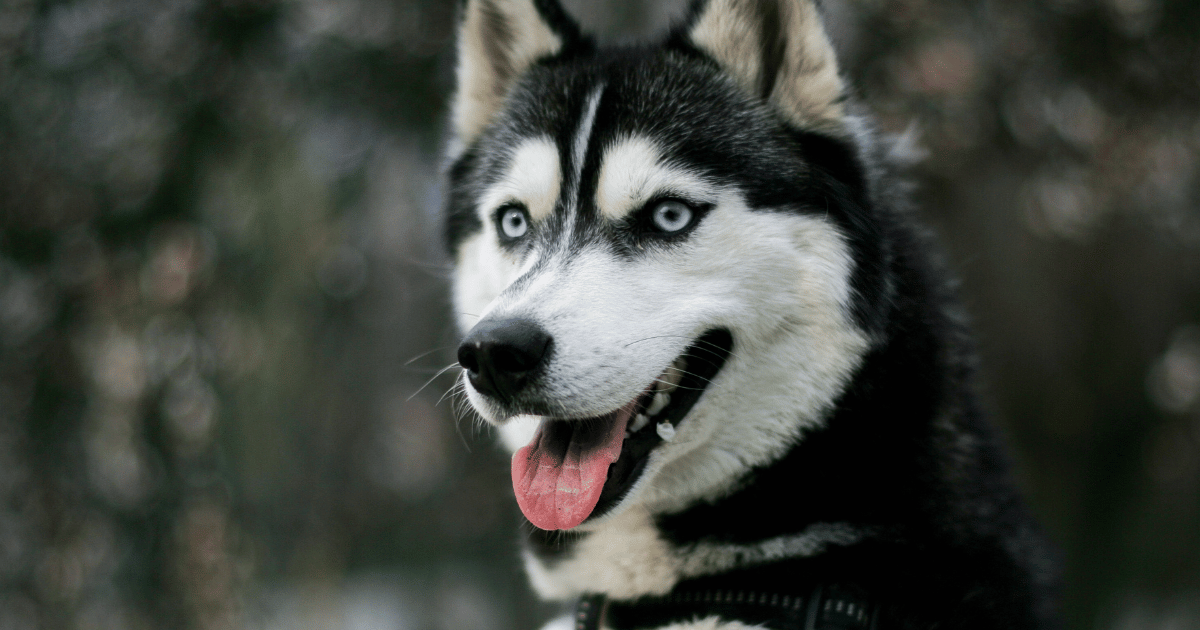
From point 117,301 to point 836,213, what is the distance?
4417 mm

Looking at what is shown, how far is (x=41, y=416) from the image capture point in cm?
469

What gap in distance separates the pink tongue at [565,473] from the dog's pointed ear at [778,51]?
1.03 m

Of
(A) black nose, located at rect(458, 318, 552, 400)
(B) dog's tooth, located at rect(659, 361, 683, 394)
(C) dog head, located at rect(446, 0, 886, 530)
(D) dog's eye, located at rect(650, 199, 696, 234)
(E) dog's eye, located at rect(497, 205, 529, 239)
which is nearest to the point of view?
(A) black nose, located at rect(458, 318, 552, 400)

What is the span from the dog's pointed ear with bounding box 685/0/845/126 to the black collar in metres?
1.27

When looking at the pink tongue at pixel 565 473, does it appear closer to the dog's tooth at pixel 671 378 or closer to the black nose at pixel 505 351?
the dog's tooth at pixel 671 378

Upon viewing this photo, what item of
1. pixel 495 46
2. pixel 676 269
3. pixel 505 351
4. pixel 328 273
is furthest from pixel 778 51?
pixel 328 273

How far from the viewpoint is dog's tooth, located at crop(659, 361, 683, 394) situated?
81.5 inches

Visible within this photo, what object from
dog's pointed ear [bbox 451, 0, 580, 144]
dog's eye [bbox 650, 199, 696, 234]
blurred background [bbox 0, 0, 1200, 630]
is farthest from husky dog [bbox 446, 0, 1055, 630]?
blurred background [bbox 0, 0, 1200, 630]

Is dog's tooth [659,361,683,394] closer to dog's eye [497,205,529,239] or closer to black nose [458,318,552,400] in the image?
black nose [458,318,552,400]

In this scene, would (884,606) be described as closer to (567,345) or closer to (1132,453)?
(567,345)

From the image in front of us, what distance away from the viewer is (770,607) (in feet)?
6.51

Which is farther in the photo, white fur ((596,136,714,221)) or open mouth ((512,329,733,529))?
white fur ((596,136,714,221))

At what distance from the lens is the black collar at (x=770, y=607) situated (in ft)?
6.40

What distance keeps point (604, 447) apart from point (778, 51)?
49.4 inches
